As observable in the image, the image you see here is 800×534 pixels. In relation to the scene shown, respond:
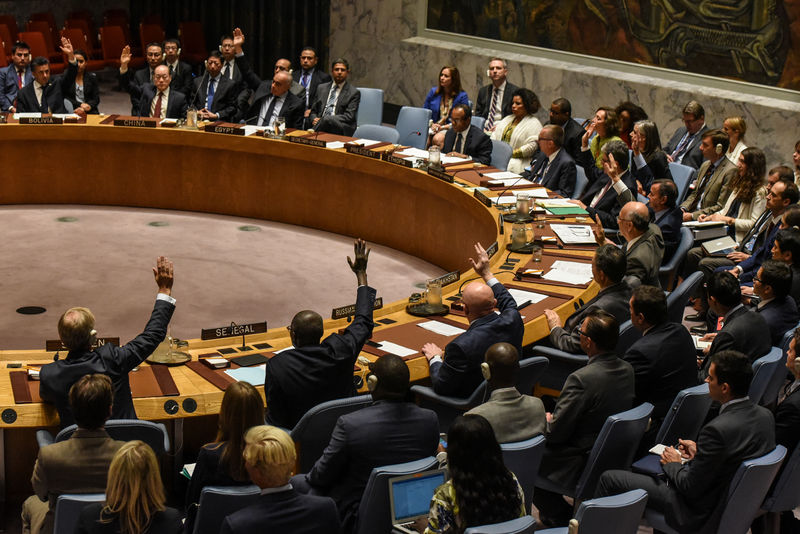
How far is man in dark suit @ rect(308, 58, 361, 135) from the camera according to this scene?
33.1ft

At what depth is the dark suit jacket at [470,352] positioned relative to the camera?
4535 millimetres

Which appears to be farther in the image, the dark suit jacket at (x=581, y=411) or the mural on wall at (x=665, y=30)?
the mural on wall at (x=665, y=30)

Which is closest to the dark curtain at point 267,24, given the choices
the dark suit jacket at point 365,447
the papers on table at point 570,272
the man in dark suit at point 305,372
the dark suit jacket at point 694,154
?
the dark suit jacket at point 694,154

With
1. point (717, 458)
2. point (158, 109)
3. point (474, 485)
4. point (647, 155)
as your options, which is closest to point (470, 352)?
point (717, 458)

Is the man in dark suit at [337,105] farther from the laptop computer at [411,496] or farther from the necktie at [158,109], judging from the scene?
Result: the laptop computer at [411,496]

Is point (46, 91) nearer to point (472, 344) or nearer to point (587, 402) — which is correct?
point (472, 344)

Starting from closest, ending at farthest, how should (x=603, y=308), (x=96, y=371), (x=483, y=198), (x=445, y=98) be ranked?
(x=96, y=371) < (x=603, y=308) < (x=483, y=198) < (x=445, y=98)

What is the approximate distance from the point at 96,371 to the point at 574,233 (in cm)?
368

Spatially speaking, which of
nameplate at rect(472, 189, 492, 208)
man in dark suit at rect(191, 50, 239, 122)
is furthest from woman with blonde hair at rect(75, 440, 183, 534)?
man in dark suit at rect(191, 50, 239, 122)

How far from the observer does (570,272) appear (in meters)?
6.03

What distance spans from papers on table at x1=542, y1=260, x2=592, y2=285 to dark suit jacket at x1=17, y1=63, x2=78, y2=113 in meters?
5.98

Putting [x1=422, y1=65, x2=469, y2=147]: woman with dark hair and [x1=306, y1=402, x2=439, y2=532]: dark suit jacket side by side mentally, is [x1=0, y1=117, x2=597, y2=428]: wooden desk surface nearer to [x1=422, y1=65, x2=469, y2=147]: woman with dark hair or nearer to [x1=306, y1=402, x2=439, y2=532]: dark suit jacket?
[x1=422, y1=65, x2=469, y2=147]: woman with dark hair

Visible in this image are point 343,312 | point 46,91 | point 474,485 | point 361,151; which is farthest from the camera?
point 46,91

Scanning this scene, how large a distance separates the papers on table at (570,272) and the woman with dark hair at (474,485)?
2.85 metres
